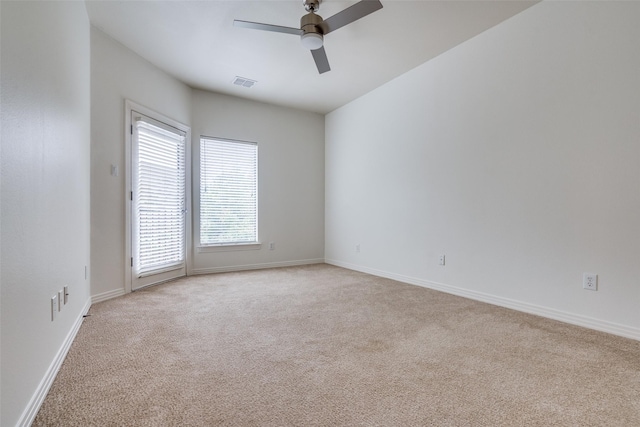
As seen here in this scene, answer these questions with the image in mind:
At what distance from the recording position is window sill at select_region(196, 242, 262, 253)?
4.79 meters

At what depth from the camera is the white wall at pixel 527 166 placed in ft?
7.80

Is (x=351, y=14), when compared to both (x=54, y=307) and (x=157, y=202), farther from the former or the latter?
(x=157, y=202)

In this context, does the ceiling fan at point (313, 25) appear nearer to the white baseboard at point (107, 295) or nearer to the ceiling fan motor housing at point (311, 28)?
the ceiling fan motor housing at point (311, 28)

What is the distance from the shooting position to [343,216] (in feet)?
17.8

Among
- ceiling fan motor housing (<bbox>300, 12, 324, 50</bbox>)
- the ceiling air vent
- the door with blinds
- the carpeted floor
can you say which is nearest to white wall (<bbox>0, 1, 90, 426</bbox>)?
the carpeted floor

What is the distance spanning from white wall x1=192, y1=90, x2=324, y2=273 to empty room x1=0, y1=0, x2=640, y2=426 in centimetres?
5

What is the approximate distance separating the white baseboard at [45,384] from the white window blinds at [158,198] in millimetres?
1577

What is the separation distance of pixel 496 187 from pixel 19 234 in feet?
11.6

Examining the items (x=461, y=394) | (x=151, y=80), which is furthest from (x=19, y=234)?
(x=151, y=80)

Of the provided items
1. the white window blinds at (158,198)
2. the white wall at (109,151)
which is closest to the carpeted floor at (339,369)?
the white wall at (109,151)

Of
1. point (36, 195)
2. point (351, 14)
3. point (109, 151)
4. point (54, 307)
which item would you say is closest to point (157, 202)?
point (109, 151)

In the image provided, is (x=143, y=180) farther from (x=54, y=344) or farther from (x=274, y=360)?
(x=274, y=360)

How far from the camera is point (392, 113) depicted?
14.4 feet

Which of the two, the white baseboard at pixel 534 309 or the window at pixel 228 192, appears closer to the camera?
the white baseboard at pixel 534 309
